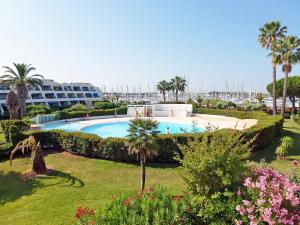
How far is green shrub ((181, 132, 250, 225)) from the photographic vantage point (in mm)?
7793

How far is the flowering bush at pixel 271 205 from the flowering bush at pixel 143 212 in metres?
1.57

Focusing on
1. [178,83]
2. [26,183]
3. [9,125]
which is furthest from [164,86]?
[26,183]

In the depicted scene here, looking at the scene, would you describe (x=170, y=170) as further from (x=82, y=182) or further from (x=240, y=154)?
(x=240, y=154)

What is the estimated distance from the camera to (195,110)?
189 feet

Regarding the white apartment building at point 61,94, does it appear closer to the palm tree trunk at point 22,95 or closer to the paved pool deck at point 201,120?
the palm tree trunk at point 22,95

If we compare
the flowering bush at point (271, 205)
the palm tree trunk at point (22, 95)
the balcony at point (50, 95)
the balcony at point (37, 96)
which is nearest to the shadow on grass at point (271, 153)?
the flowering bush at point (271, 205)

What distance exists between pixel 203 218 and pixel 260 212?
1912mm

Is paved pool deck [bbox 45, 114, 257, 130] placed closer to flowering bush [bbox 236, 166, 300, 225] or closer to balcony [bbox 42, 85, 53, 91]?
balcony [bbox 42, 85, 53, 91]

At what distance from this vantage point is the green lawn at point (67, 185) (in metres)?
12.4

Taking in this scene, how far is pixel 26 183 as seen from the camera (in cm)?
1620

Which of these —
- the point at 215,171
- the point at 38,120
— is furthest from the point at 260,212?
the point at 38,120

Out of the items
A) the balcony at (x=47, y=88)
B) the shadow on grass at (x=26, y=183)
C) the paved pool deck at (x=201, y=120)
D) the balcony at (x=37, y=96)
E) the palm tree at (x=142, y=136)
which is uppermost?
the balcony at (x=47, y=88)

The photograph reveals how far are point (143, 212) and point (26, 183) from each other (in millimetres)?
11606

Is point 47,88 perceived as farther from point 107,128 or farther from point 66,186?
point 66,186
